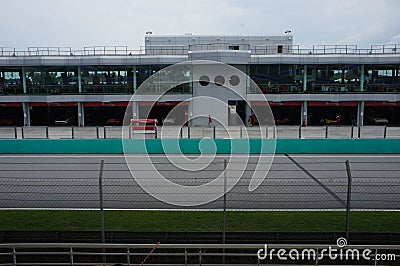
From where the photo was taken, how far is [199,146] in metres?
17.6

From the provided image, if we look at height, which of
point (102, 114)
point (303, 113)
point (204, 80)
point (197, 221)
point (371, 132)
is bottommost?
point (197, 221)

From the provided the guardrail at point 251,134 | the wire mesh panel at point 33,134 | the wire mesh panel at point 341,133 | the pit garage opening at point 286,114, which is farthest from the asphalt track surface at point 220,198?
the pit garage opening at point 286,114

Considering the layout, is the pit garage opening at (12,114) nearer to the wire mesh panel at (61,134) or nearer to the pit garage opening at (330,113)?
the wire mesh panel at (61,134)

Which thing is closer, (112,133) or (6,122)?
(112,133)

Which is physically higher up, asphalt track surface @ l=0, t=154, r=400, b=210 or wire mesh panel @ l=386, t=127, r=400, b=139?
wire mesh panel @ l=386, t=127, r=400, b=139

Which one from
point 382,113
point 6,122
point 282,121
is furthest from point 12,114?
point 382,113

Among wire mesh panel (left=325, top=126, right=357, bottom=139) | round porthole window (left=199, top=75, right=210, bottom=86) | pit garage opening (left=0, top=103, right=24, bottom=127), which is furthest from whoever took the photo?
pit garage opening (left=0, top=103, right=24, bottom=127)

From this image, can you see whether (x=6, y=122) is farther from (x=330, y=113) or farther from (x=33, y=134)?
(x=330, y=113)

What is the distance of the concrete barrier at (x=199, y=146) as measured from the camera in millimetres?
17328

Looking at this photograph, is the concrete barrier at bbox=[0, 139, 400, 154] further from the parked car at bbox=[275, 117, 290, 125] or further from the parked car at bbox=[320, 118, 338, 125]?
the parked car at bbox=[275, 117, 290, 125]

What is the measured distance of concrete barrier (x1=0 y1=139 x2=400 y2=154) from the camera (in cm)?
1733

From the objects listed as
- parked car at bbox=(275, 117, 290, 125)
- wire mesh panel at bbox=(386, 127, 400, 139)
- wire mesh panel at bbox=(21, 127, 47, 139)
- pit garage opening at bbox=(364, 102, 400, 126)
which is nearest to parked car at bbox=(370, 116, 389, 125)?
pit garage opening at bbox=(364, 102, 400, 126)

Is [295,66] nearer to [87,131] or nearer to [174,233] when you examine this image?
[87,131]

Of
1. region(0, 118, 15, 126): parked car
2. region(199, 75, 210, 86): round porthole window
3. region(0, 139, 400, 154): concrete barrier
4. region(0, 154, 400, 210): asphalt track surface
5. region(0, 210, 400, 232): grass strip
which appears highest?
region(199, 75, 210, 86): round porthole window
